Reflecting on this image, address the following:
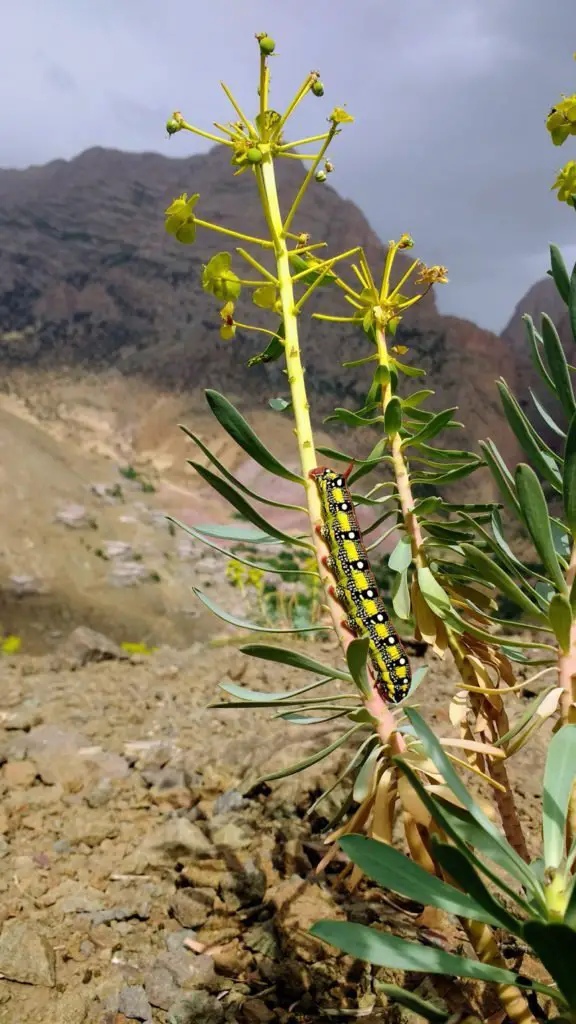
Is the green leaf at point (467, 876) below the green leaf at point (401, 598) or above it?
below

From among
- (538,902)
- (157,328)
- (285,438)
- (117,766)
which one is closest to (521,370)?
(285,438)

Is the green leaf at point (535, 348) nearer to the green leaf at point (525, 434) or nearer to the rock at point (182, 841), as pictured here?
the green leaf at point (525, 434)

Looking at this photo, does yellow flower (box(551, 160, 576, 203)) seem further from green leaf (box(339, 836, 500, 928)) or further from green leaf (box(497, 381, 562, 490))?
green leaf (box(339, 836, 500, 928))

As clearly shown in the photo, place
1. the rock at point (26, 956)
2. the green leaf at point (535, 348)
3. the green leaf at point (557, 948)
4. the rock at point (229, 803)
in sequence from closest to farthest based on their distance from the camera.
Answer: the green leaf at point (557, 948) → the green leaf at point (535, 348) → the rock at point (26, 956) → the rock at point (229, 803)

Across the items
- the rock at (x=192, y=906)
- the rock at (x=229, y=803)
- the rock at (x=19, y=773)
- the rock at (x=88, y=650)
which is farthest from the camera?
the rock at (x=88, y=650)

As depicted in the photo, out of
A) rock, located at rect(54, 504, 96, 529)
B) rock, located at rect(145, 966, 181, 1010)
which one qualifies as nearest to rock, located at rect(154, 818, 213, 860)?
rock, located at rect(145, 966, 181, 1010)

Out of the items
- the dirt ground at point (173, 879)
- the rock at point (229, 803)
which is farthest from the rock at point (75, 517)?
the rock at point (229, 803)
